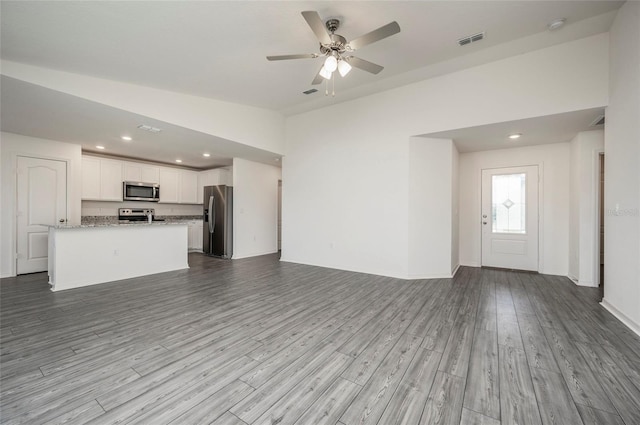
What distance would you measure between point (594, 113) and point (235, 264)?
6.47 meters

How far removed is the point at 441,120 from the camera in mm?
4156

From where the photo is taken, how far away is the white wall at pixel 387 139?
10.9ft

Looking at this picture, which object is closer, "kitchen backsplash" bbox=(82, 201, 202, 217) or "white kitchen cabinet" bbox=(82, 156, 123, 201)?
"white kitchen cabinet" bbox=(82, 156, 123, 201)

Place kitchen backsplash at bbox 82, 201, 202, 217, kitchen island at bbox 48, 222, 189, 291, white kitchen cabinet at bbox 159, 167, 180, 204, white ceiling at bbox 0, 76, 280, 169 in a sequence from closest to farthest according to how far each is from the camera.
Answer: white ceiling at bbox 0, 76, 280, 169 → kitchen island at bbox 48, 222, 189, 291 → kitchen backsplash at bbox 82, 201, 202, 217 → white kitchen cabinet at bbox 159, 167, 180, 204

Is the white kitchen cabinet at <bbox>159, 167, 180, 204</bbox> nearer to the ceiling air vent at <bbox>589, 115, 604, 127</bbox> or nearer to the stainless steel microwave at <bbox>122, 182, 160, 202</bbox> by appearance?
the stainless steel microwave at <bbox>122, 182, 160, 202</bbox>

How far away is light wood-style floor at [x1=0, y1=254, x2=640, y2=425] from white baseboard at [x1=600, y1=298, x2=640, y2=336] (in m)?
0.07

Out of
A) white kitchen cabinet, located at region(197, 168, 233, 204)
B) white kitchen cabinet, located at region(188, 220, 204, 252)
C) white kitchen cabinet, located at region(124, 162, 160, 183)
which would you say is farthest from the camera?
white kitchen cabinet, located at region(188, 220, 204, 252)

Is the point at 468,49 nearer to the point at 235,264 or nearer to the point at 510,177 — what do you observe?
the point at 510,177

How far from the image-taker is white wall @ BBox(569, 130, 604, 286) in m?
3.96

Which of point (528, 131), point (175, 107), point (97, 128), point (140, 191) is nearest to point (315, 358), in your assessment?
point (175, 107)

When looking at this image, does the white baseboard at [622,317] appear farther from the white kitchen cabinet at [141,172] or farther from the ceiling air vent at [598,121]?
the white kitchen cabinet at [141,172]

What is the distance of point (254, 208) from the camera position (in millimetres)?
6707

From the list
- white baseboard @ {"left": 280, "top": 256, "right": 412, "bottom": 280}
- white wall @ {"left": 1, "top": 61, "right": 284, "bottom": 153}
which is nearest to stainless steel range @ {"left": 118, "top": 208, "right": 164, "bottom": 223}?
white wall @ {"left": 1, "top": 61, "right": 284, "bottom": 153}

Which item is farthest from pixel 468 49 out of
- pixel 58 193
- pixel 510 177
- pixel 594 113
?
pixel 58 193
